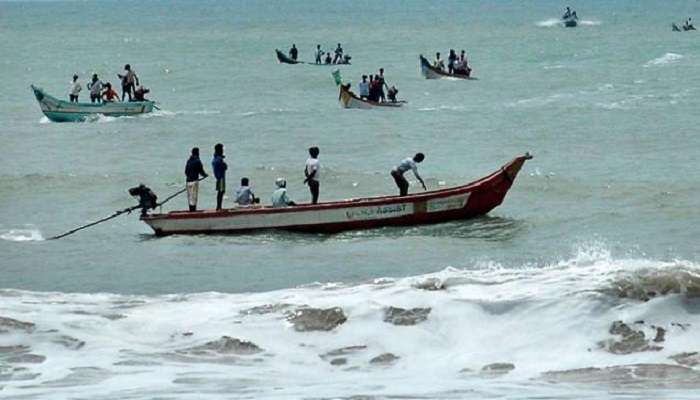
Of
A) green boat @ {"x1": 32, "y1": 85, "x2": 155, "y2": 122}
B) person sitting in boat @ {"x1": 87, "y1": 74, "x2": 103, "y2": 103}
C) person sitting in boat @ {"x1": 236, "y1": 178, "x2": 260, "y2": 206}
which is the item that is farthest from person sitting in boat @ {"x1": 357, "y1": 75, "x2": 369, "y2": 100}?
person sitting in boat @ {"x1": 236, "y1": 178, "x2": 260, "y2": 206}

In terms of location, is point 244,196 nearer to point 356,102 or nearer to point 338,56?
point 356,102

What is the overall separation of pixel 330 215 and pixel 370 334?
8415 mm

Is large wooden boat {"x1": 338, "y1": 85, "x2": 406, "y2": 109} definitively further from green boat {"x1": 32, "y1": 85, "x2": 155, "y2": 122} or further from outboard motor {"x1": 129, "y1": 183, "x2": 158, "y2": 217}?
outboard motor {"x1": 129, "y1": 183, "x2": 158, "y2": 217}

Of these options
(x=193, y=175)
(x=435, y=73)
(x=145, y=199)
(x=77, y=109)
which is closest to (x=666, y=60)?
(x=435, y=73)

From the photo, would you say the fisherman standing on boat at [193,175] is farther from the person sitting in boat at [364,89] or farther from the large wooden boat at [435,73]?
the large wooden boat at [435,73]

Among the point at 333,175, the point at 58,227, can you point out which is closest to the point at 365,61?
the point at 333,175

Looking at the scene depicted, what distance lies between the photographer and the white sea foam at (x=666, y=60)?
6974cm

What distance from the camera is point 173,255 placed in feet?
79.1

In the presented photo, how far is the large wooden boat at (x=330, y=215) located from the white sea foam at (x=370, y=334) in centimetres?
541

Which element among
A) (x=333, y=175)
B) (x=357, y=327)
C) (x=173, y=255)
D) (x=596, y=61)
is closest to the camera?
(x=357, y=327)

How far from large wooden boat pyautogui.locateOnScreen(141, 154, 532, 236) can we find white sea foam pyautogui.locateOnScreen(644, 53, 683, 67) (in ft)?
149

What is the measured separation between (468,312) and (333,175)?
17.2m

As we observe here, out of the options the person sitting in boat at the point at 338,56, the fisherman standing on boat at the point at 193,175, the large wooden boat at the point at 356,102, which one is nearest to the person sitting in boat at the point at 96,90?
the large wooden boat at the point at 356,102

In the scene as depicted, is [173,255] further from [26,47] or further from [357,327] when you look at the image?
[26,47]
